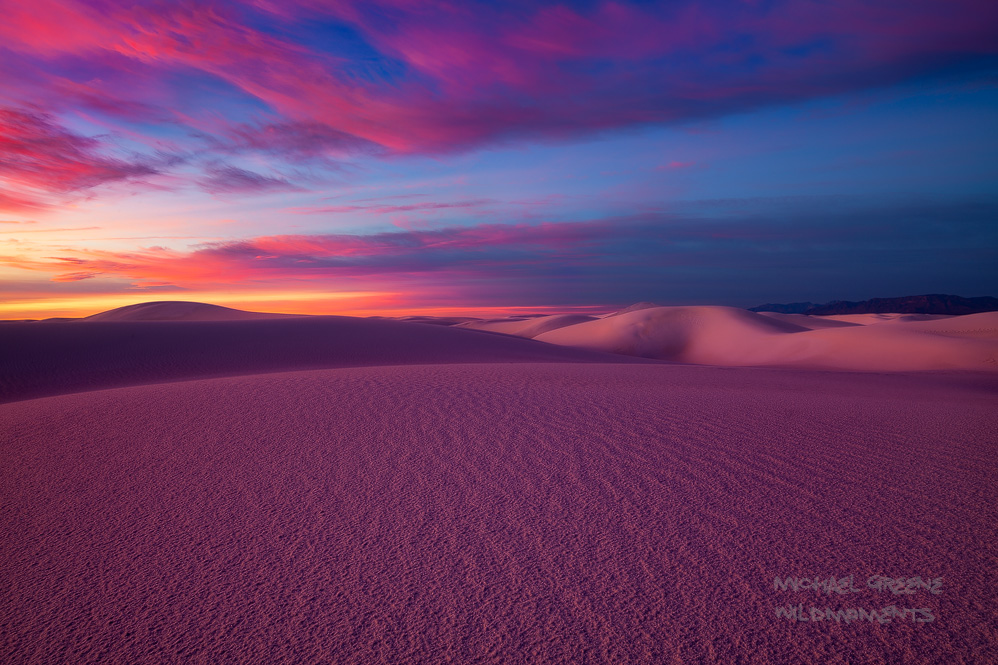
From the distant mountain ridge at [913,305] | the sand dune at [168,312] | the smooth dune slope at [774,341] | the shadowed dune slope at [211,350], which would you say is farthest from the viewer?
the distant mountain ridge at [913,305]

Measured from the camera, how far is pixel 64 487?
4719mm

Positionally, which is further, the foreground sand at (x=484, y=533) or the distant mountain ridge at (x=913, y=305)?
the distant mountain ridge at (x=913, y=305)

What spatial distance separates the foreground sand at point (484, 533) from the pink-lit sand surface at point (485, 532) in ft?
0.07

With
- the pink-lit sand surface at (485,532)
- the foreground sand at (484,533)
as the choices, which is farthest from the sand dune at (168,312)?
the foreground sand at (484,533)

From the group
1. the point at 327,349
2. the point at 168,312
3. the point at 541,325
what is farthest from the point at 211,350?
the point at 541,325

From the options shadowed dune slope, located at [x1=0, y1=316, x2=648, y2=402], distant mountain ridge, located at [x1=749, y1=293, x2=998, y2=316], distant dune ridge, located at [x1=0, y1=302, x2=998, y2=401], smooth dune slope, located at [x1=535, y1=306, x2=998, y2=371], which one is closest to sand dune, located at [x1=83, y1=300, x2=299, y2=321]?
shadowed dune slope, located at [x1=0, y1=316, x2=648, y2=402]

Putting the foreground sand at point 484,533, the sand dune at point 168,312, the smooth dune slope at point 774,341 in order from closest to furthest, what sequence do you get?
1. the foreground sand at point 484,533
2. the smooth dune slope at point 774,341
3. the sand dune at point 168,312

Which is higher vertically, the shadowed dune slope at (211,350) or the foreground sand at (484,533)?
the shadowed dune slope at (211,350)

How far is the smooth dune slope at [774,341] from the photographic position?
19531 mm

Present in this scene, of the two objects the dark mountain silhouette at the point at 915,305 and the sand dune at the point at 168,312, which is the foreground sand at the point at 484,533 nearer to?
the sand dune at the point at 168,312

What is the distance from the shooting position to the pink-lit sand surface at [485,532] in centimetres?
262

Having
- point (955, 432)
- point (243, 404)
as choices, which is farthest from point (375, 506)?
point (955, 432)

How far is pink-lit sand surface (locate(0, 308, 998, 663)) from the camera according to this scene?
262 centimetres

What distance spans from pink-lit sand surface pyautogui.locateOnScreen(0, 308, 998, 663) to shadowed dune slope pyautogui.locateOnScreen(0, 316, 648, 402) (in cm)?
937
